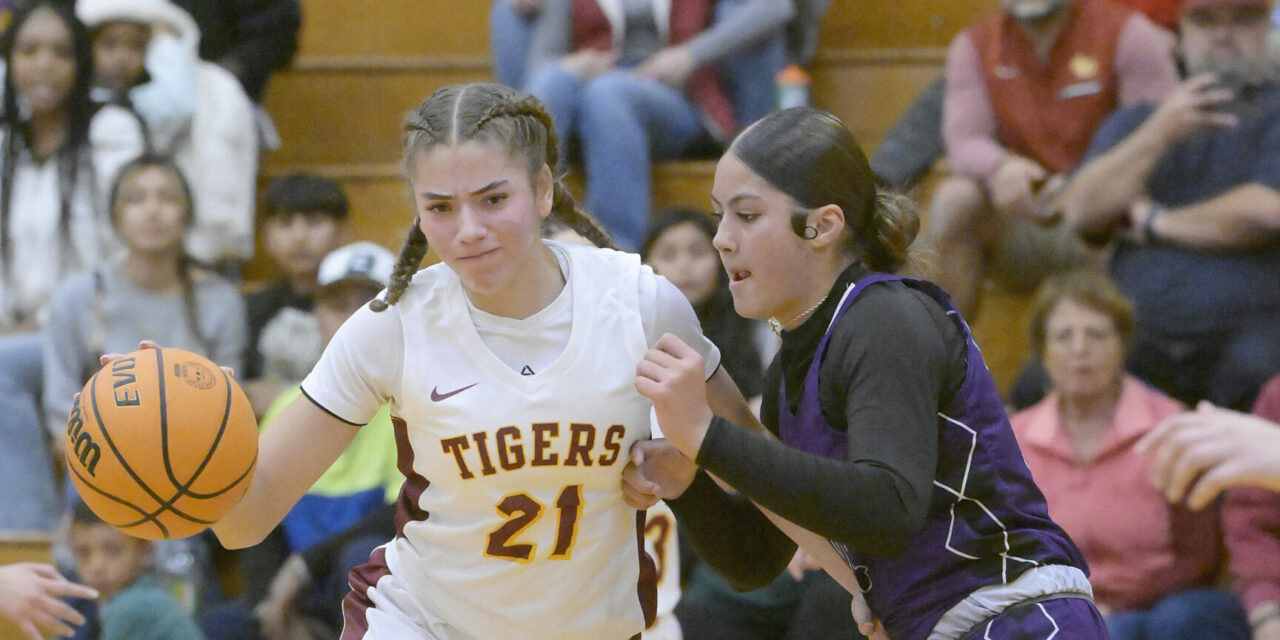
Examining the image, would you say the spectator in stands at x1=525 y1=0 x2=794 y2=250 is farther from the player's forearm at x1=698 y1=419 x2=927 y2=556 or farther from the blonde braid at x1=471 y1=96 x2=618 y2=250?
the player's forearm at x1=698 y1=419 x2=927 y2=556

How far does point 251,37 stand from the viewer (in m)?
6.55

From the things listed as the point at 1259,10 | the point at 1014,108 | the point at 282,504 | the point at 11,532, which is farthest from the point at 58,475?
the point at 1259,10

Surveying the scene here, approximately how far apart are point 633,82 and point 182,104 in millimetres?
1937

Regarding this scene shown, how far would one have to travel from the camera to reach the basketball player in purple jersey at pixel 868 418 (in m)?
2.32

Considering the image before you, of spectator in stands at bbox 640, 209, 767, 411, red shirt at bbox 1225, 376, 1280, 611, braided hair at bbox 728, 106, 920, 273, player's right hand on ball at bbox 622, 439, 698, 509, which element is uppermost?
braided hair at bbox 728, 106, 920, 273

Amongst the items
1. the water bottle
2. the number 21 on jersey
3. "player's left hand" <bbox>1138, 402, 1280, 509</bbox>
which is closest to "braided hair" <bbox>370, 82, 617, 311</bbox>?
the number 21 on jersey

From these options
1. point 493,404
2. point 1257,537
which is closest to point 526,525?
point 493,404

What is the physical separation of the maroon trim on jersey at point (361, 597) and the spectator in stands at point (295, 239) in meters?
2.71

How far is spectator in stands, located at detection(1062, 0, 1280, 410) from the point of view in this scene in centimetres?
470

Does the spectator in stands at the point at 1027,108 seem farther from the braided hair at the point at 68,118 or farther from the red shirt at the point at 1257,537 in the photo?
the braided hair at the point at 68,118

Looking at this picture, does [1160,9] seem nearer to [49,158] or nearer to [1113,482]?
[1113,482]

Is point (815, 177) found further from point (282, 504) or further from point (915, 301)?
point (282, 504)

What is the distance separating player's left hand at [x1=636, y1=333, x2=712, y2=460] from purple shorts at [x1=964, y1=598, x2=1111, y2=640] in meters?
0.61

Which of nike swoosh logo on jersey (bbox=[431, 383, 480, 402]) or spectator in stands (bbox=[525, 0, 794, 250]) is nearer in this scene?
nike swoosh logo on jersey (bbox=[431, 383, 480, 402])
